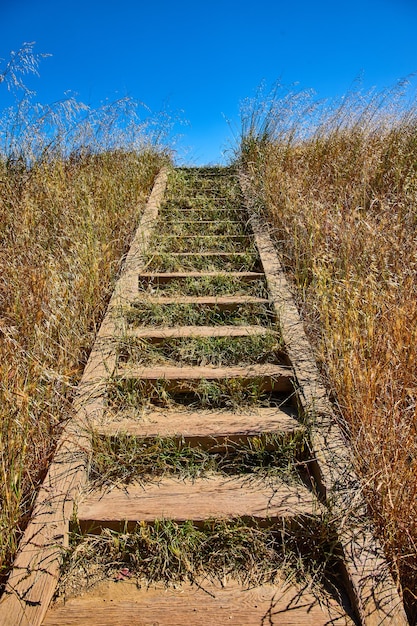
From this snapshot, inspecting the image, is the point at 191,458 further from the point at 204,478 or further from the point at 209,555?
the point at 209,555

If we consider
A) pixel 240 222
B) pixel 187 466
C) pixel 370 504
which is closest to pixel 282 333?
pixel 187 466

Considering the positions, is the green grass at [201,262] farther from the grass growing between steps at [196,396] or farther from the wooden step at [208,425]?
the wooden step at [208,425]

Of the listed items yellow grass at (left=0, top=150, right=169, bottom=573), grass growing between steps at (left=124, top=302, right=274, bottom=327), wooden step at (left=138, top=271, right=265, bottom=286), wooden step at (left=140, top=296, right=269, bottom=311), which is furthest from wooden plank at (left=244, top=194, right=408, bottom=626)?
yellow grass at (left=0, top=150, right=169, bottom=573)

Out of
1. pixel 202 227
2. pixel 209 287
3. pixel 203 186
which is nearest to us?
pixel 209 287

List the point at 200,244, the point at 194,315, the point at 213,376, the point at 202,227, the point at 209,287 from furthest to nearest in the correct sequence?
the point at 202,227
the point at 200,244
the point at 209,287
the point at 194,315
the point at 213,376

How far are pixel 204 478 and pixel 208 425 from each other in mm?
261

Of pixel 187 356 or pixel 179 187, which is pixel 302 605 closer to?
pixel 187 356

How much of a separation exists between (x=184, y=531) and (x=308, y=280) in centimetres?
212

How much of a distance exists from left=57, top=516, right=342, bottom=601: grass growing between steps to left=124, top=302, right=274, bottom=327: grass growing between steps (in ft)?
4.77

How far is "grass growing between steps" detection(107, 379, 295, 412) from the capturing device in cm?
238

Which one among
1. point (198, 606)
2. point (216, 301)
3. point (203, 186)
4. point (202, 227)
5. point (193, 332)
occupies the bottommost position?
point (198, 606)

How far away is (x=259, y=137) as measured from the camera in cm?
638

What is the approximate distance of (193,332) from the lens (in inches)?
112

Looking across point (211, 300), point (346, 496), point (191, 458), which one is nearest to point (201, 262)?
point (211, 300)
